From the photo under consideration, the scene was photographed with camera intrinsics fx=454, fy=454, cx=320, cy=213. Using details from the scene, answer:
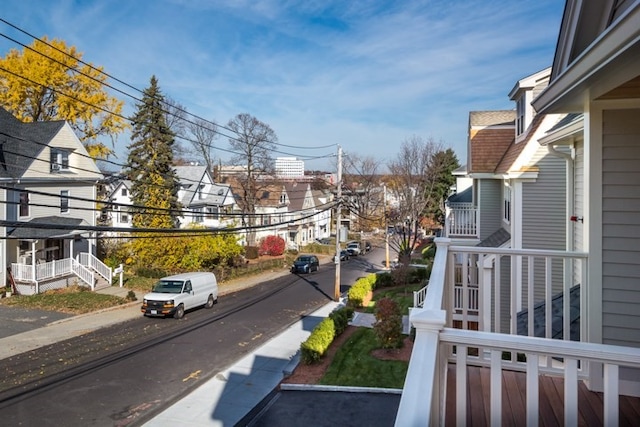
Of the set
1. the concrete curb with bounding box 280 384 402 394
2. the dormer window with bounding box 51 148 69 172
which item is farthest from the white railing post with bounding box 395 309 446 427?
the dormer window with bounding box 51 148 69 172

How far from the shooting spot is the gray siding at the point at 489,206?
15617mm

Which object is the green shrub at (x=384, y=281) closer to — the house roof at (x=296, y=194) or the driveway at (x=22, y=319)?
the driveway at (x=22, y=319)

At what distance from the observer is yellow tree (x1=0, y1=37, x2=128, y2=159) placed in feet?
88.8

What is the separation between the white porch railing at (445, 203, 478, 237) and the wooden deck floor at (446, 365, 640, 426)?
42.5 feet

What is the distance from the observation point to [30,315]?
17453 mm

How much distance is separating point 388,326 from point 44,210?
780 inches

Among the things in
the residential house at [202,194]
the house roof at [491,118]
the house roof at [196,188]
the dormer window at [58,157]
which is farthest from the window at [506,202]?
the house roof at [196,188]

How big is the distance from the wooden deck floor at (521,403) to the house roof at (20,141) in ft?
74.2

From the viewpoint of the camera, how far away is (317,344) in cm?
1228

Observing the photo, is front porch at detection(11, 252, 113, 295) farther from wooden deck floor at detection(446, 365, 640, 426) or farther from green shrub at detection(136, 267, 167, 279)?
wooden deck floor at detection(446, 365, 640, 426)

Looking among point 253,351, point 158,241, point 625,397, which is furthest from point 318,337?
point 158,241

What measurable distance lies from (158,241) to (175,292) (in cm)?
776

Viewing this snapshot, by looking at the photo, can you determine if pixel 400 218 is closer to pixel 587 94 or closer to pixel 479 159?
pixel 479 159

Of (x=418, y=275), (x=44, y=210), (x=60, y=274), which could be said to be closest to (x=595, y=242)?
(x=418, y=275)
